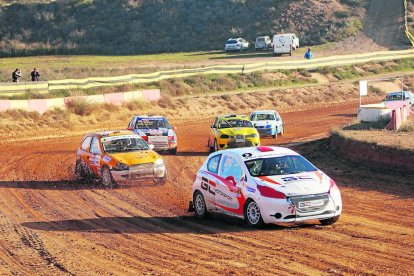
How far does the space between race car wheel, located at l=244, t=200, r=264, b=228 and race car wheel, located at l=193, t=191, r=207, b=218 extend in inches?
61.2

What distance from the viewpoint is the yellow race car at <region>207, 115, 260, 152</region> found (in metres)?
28.1

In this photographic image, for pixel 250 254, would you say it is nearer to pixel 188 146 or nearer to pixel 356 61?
pixel 188 146

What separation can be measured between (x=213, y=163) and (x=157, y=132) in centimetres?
1227

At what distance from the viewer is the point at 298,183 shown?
14.7 metres

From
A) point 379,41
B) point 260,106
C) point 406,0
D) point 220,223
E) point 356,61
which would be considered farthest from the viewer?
point 406,0

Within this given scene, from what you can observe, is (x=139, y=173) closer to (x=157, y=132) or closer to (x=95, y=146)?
(x=95, y=146)

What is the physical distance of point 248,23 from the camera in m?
87.6

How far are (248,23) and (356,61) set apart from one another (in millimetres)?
25888

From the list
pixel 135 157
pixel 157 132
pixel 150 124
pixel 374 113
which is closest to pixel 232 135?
pixel 157 132

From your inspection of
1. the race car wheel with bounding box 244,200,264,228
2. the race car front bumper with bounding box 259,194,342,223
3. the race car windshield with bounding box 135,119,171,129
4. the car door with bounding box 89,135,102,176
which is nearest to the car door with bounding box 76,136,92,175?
the car door with bounding box 89,135,102,176

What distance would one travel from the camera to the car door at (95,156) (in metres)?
22.1

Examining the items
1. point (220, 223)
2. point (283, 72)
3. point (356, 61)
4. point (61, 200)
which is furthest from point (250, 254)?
point (356, 61)

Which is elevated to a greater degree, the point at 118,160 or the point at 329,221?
the point at 118,160

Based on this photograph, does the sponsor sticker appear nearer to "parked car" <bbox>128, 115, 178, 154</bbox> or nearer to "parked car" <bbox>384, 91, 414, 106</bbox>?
"parked car" <bbox>128, 115, 178, 154</bbox>
